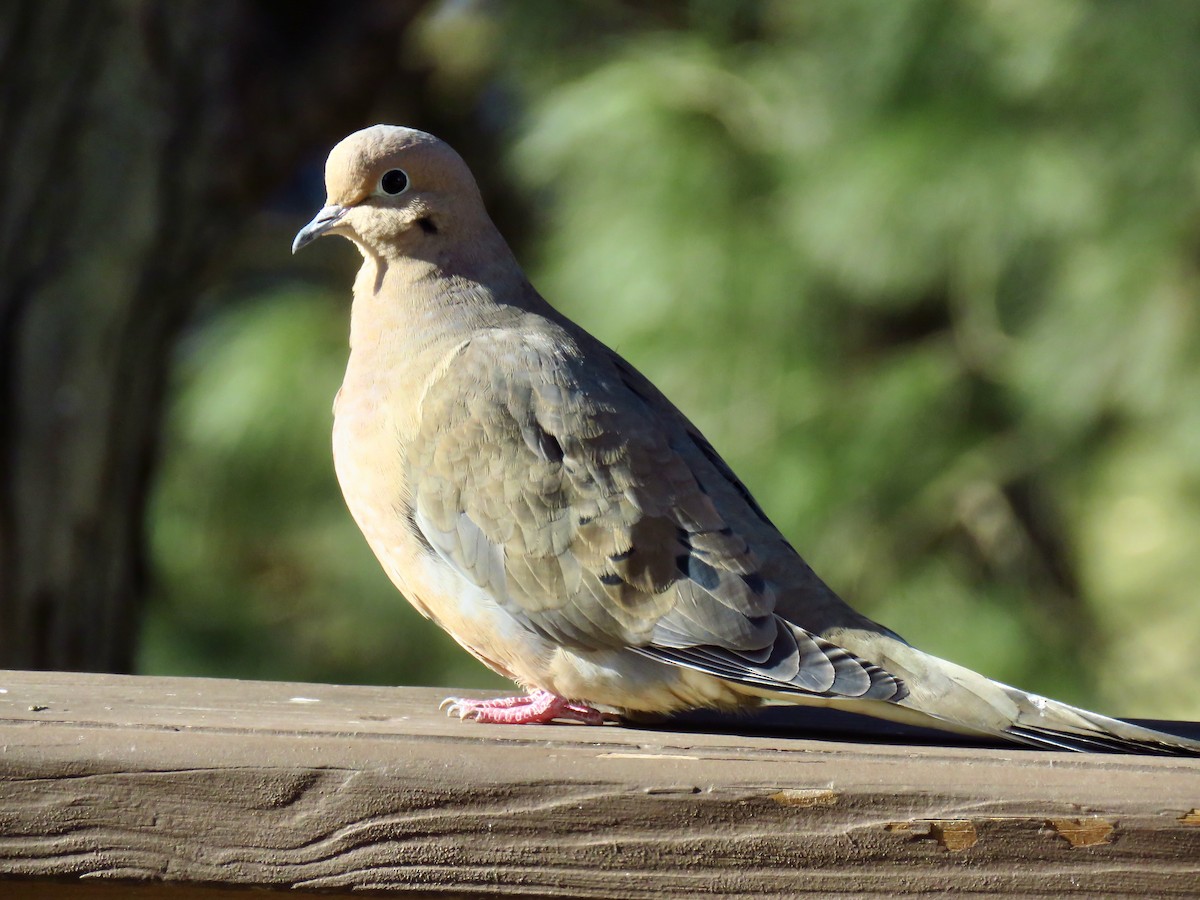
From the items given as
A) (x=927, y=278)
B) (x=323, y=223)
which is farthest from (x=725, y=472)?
(x=927, y=278)

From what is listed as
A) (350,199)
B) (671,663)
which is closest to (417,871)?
(671,663)

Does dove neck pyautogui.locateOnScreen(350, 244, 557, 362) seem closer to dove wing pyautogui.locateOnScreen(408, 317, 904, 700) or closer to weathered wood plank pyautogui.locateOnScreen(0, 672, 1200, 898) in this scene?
dove wing pyautogui.locateOnScreen(408, 317, 904, 700)

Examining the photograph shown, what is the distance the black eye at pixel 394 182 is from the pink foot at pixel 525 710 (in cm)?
76

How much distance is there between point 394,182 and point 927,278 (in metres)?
2.05

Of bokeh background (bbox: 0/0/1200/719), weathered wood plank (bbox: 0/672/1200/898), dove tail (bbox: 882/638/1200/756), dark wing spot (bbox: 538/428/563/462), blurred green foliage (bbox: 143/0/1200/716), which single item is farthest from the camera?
blurred green foliage (bbox: 143/0/1200/716)

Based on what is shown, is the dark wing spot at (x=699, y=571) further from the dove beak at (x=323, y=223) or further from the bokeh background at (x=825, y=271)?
the bokeh background at (x=825, y=271)

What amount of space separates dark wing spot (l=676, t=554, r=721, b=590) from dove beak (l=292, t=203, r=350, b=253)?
2.44ft

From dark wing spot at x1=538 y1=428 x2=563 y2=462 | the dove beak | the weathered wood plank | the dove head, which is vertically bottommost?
the weathered wood plank

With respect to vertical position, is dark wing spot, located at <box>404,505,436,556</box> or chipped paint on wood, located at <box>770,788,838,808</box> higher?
dark wing spot, located at <box>404,505,436,556</box>

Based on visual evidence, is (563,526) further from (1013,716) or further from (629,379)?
(1013,716)

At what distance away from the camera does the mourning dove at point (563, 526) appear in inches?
71.4

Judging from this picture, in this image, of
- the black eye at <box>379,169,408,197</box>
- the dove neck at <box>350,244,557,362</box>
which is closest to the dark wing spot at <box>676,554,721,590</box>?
the dove neck at <box>350,244,557,362</box>

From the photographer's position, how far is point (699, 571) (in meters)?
1.87

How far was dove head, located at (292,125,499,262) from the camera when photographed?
2.12 metres
